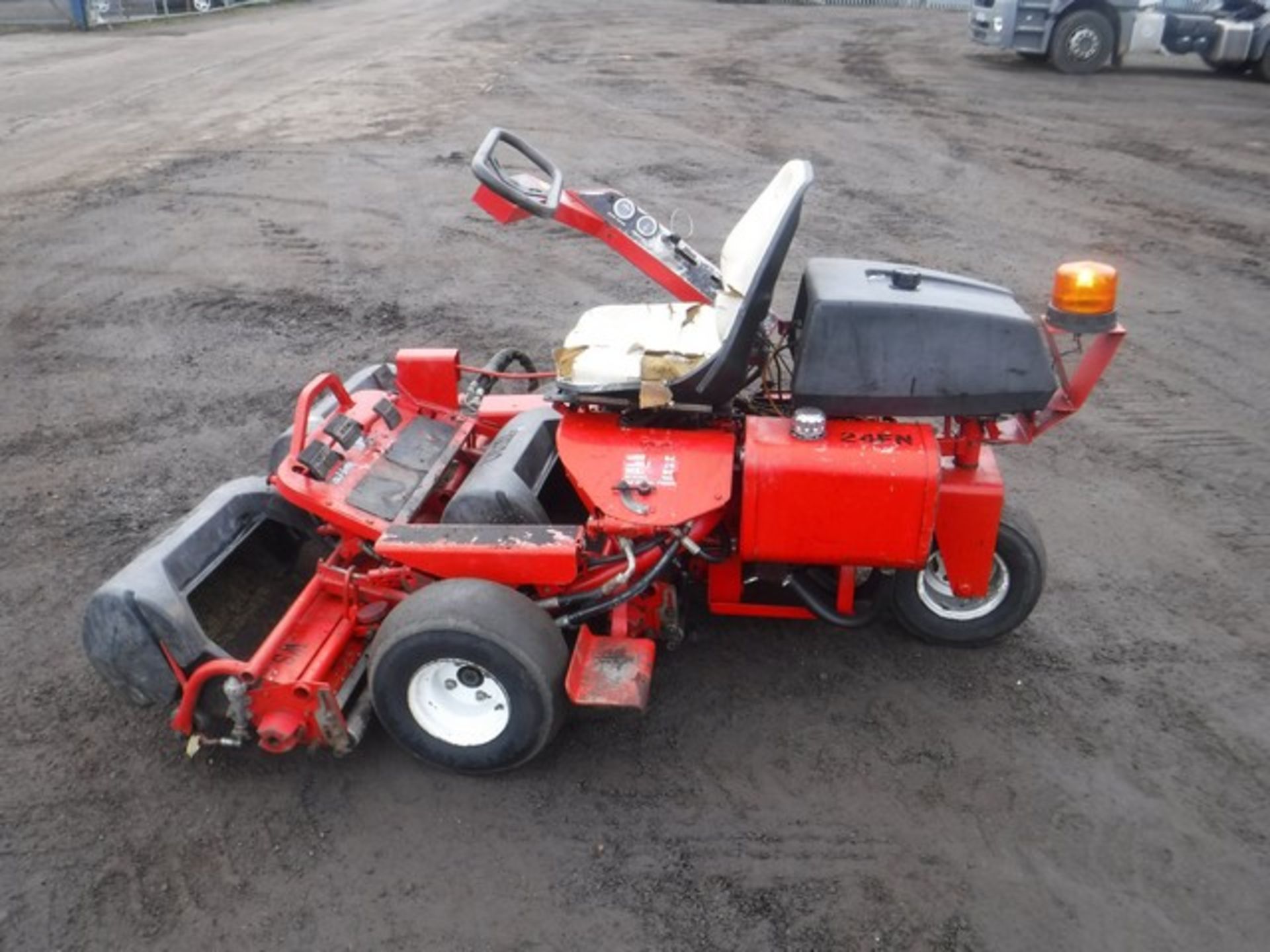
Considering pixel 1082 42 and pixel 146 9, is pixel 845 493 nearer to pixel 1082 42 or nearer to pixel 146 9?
pixel 1082 42

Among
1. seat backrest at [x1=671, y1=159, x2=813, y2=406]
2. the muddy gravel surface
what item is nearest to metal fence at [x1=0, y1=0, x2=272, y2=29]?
the muddy gravel surface

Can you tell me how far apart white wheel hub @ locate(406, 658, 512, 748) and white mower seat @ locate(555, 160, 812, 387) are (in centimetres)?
98

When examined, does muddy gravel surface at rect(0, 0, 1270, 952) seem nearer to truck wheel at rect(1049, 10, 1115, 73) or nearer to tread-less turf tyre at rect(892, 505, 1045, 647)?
A: tread-less turf tyre at rect(892, 505, 1045, 647)

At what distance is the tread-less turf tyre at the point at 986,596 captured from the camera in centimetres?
399

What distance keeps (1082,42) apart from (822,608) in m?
13.4

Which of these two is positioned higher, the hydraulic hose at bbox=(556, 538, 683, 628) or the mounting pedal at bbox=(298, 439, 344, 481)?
the mounting pedal at bbox=(298, 439, 344, 481)

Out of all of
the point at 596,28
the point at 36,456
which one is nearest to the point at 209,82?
the point at 596,28

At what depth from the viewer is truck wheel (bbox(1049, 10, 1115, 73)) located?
583 inches

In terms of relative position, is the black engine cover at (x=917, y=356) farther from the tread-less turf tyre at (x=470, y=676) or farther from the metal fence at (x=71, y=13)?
the metal fence at (x=71, y=13)

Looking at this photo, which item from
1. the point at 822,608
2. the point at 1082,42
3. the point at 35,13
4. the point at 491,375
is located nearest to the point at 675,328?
the point at 491,375

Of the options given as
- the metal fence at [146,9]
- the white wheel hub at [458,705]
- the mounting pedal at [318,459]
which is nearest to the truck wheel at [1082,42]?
the mounting pedal at [318,459]

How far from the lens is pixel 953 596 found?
4.04m

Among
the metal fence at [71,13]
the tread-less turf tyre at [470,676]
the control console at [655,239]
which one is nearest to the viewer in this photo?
the tread-less turf tyre at [470,676]

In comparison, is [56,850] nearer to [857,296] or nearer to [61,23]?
[857,296]
